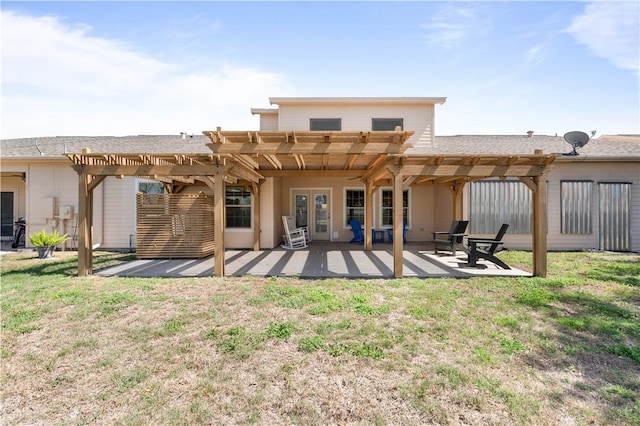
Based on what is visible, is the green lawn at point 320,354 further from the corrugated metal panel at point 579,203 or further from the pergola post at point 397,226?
the corrugated metal panel at point 579,203

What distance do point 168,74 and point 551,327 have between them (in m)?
11.7

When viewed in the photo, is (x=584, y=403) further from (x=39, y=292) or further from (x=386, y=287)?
(x=39, y=292)

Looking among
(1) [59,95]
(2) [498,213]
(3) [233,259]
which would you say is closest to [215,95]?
(1) [59,95]

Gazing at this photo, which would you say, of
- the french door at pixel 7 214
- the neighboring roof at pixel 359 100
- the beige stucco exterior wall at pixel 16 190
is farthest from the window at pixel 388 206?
the french door at pixel 7 214

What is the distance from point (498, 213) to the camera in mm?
10805

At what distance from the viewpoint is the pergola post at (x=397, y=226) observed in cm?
646

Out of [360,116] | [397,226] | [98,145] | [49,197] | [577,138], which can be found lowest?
[397,226]

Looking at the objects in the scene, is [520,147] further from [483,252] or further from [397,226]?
[397,226]

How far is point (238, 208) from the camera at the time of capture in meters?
11.2

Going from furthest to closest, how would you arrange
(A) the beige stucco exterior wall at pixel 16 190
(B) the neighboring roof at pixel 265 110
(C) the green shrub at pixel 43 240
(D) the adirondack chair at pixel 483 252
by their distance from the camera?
1. (B) the neighboring roof at pixel 265 110
2. (A) the beige stucco exterior wall at pixel 16 190
3. (C) the green shrub at pixel 43 240
4. (D) the adirondack chair at pixel 483 252

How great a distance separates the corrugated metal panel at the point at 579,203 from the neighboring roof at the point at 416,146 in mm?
914

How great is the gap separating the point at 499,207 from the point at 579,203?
261 centimetres

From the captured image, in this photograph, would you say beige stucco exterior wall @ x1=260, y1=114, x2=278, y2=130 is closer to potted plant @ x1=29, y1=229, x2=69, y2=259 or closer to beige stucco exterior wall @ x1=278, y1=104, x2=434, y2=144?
beige stucco exterior wall @ x1=278, y1=104, x2=434, y2=144

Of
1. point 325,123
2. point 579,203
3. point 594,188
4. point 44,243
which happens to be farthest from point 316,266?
point 594,188
